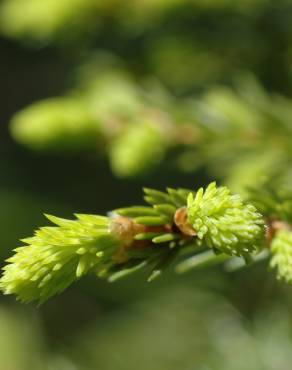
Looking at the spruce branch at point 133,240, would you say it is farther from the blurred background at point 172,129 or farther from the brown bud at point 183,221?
the blurred background at point 172,129

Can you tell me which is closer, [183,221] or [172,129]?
[183,221]

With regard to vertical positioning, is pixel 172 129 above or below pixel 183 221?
above

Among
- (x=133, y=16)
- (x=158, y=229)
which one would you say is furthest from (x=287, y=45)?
(x=158, y=229)

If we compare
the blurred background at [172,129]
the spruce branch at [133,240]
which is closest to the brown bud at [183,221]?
the spruce branch at [133,240]

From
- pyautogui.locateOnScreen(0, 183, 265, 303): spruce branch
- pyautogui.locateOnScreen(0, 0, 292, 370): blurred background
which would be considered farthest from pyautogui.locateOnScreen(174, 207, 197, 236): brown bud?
pyautogui.locateOnScreen(0, 0, 292, 370): blurred background

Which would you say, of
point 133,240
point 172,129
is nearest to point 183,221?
point 133,240

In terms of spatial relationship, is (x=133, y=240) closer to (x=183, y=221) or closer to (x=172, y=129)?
(x=183, y=221)
